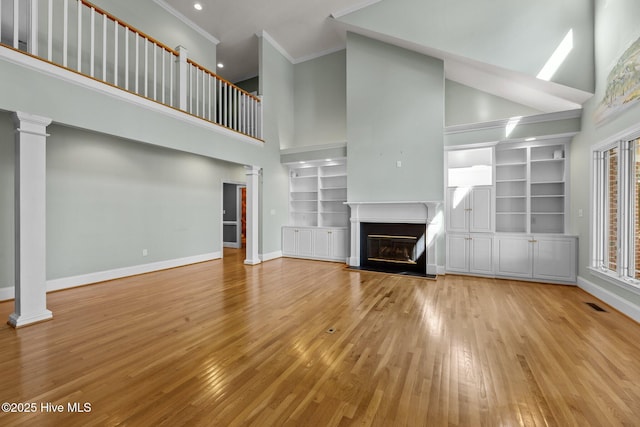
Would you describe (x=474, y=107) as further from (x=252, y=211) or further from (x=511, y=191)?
(x=252, y=211)

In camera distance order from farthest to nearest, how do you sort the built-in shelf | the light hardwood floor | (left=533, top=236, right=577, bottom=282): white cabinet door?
the built-in shelf
(left=533, top=236, right=577, bottom=282): white cabinet door
the light hardwood floor

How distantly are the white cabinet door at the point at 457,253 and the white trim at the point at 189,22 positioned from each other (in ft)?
24.0

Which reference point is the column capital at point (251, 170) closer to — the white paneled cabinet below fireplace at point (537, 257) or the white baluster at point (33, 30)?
the white baluster at point (33, 30)

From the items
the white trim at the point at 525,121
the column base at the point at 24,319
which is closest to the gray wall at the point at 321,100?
the white trim at the point at 525,121

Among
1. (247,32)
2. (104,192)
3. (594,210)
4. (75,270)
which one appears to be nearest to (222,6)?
(247,32)

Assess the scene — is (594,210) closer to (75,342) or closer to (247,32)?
(75,342)

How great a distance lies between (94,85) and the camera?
330cm

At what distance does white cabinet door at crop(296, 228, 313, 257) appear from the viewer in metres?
6.79

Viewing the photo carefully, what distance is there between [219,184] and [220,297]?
12.7 feet

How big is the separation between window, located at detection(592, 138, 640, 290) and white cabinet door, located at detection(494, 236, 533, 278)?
88 cm

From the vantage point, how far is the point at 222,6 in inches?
218

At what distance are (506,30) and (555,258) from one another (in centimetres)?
389

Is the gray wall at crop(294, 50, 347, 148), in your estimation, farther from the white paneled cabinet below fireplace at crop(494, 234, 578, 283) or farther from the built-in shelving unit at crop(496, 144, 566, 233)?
the white paneled cabinet below fireplace at crop(494, 234, 578, 283)

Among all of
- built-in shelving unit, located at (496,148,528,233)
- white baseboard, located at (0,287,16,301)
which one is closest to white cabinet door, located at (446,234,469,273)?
built-in shelving unit, located at (496,148,528,233)
